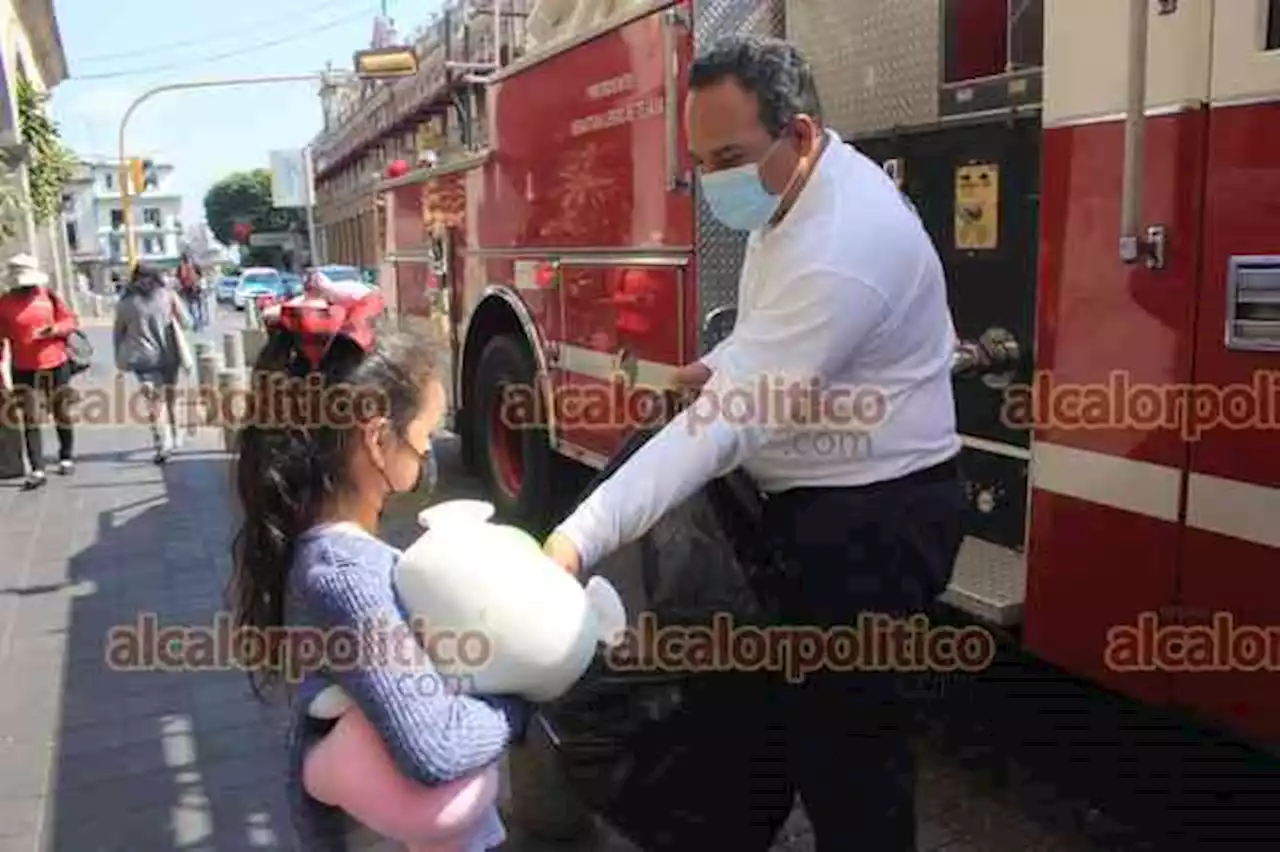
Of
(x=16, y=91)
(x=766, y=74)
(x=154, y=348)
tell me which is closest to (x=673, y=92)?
(x=766, y=74)

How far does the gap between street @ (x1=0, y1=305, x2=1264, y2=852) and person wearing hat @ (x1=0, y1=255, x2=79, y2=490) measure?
1.79m

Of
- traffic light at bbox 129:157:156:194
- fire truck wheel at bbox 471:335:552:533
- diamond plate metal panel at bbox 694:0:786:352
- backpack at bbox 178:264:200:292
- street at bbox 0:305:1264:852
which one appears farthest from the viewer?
backpack at bbox 178:264:200:292

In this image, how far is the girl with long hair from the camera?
156 cm

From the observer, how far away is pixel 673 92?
4207 mm

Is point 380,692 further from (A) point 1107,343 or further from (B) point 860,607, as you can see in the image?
(A) point 1107,343

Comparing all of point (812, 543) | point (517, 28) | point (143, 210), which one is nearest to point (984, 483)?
point (812, 543)

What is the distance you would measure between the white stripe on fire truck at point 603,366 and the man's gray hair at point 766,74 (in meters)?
2.17

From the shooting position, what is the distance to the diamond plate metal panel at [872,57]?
11.8 ft

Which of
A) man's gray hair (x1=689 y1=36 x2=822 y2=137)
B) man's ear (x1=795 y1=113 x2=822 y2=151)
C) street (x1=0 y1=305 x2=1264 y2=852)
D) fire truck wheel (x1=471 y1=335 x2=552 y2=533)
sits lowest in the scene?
street (x1=0 y1=305 x2=1264 y2=852)

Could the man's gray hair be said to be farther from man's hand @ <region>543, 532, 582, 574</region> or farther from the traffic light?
the traffic light

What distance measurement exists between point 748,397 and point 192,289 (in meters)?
30.2

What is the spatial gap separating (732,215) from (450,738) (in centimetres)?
109

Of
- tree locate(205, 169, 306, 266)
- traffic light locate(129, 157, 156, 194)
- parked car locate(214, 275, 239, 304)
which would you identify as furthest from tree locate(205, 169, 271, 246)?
traffic light locate(129, 157, 156, 194)

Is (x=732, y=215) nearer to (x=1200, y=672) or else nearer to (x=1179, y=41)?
(x=1179, y=41)
